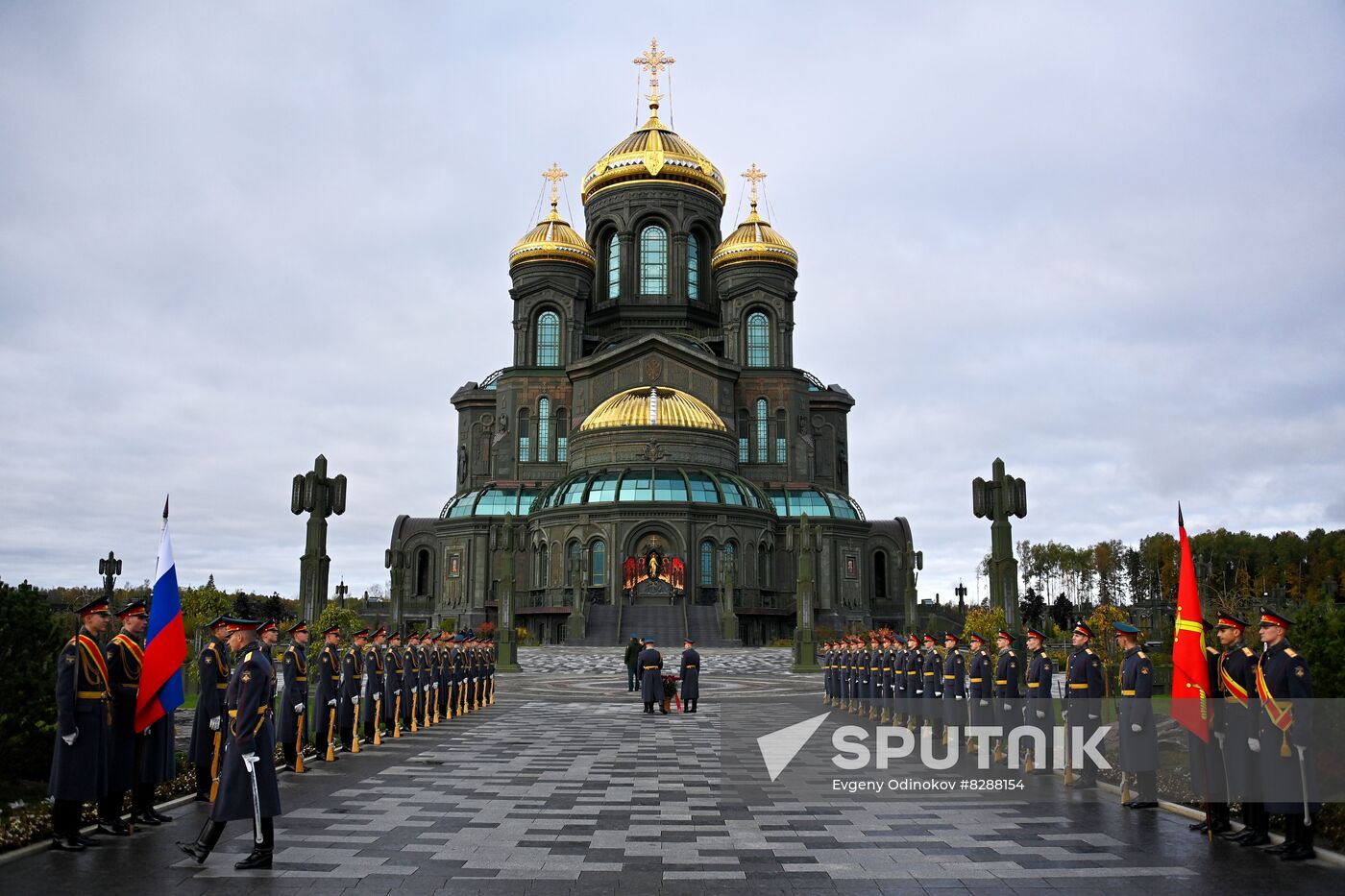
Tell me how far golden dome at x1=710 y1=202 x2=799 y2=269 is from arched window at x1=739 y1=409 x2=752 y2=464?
32.9 ft

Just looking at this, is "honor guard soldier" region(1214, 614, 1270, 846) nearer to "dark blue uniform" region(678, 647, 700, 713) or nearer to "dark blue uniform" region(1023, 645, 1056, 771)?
"dark blue uniform" region(1023, 645, 1056, 771)

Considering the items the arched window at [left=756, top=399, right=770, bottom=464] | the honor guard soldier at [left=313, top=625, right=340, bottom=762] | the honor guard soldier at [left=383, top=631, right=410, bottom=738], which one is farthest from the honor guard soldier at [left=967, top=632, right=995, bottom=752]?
the arched window at [left=756, top=399, right=770, bottom=464]

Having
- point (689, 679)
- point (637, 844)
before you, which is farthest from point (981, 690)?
point (689, 679)

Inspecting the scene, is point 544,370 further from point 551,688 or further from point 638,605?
point 551,688

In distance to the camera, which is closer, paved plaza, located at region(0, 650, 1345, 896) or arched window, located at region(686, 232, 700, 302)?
paved plaza, located at region(0, 650, 1345, 896)

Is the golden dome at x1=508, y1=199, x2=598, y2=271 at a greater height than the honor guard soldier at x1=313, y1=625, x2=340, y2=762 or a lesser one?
greater

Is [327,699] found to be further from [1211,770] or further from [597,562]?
[597,562]

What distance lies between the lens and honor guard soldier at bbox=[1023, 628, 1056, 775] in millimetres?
14258

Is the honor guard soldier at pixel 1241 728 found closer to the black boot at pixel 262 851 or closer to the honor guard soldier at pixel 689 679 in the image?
the black boot at pixel 262 851

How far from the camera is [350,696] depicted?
16.8m

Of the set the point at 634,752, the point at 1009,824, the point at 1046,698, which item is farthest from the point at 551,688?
the point at 1009,824

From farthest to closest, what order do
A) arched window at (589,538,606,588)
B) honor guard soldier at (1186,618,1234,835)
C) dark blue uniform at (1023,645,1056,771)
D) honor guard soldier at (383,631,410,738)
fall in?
arched window at (589,538,606,588)
honor guard soldier at (383,631,410,738)
dark blue uniform at (1023,645,1056,771)
honor guard soldier at (1186,618,1234,835)

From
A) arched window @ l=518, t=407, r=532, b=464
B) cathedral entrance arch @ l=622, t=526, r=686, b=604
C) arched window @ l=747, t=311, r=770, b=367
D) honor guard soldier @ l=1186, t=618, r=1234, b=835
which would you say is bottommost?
honor guard soldier @ l=1186, t=618, r=1234, b=835

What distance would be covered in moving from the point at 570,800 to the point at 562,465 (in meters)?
54.2
